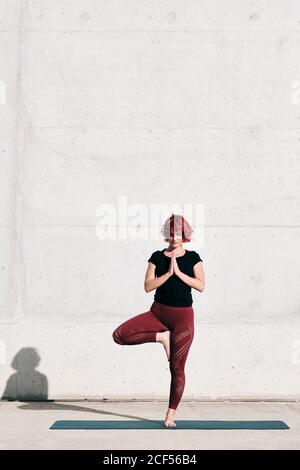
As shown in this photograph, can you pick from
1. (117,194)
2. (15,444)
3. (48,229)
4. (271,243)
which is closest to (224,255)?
(271,243)

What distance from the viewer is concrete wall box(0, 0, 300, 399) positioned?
34.7 feet

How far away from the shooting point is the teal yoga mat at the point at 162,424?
8.67 metres

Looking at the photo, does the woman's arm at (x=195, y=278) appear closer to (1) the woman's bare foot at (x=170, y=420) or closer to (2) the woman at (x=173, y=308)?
(2) the woman at (x=173, y=308)

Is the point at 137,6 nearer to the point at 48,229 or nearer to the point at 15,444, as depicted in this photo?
the point at 48,229

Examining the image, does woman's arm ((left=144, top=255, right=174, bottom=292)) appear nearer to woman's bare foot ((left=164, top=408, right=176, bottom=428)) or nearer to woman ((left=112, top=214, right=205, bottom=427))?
woman ((left=112, top=214, right=205, bottom=427))

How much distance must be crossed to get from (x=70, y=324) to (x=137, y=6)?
398cm

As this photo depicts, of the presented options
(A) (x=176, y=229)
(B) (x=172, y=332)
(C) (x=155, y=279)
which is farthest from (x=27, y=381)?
(A) (x=176, y=229)

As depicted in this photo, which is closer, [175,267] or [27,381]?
[175,267]

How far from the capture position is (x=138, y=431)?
837 cm

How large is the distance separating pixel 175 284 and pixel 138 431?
4.78 feet

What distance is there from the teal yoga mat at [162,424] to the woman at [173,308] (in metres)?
0.22

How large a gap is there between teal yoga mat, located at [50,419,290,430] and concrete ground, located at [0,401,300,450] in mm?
168

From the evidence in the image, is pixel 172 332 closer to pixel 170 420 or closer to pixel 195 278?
→ pixel 195 278
